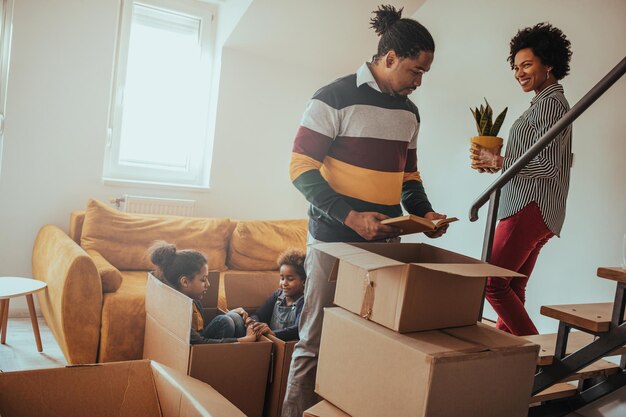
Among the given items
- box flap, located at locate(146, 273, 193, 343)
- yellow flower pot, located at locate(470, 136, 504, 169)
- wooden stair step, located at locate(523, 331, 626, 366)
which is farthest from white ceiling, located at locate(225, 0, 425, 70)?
wooden stair step, located at locate(523, 331, 626, 366)

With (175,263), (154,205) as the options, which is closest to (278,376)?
(175,263)

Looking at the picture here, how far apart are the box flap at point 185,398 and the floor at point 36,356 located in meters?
1.59

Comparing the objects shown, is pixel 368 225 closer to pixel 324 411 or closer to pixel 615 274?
pixel 324 411

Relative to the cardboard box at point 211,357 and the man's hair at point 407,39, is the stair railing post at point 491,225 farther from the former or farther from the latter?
the cardboard box at point 211,357

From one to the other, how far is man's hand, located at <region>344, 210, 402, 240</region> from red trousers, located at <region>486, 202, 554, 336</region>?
1.94ft

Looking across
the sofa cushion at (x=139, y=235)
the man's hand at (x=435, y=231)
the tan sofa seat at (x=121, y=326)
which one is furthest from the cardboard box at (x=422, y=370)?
the sofa cushion at (x=139, y=235)

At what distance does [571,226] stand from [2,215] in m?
3.23

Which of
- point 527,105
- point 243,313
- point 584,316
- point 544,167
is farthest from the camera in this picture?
point 527,105

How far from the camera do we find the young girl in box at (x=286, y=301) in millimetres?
2594

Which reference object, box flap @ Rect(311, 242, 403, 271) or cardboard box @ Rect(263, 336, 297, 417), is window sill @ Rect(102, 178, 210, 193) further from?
box flap @ Rect(311, 242, 403, 271)

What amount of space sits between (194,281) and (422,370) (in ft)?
4.84

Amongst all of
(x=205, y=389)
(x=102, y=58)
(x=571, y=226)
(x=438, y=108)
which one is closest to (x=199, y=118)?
(x=102, y=58)

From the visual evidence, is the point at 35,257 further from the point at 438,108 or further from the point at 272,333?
the point at 438,108

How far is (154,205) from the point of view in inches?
156
